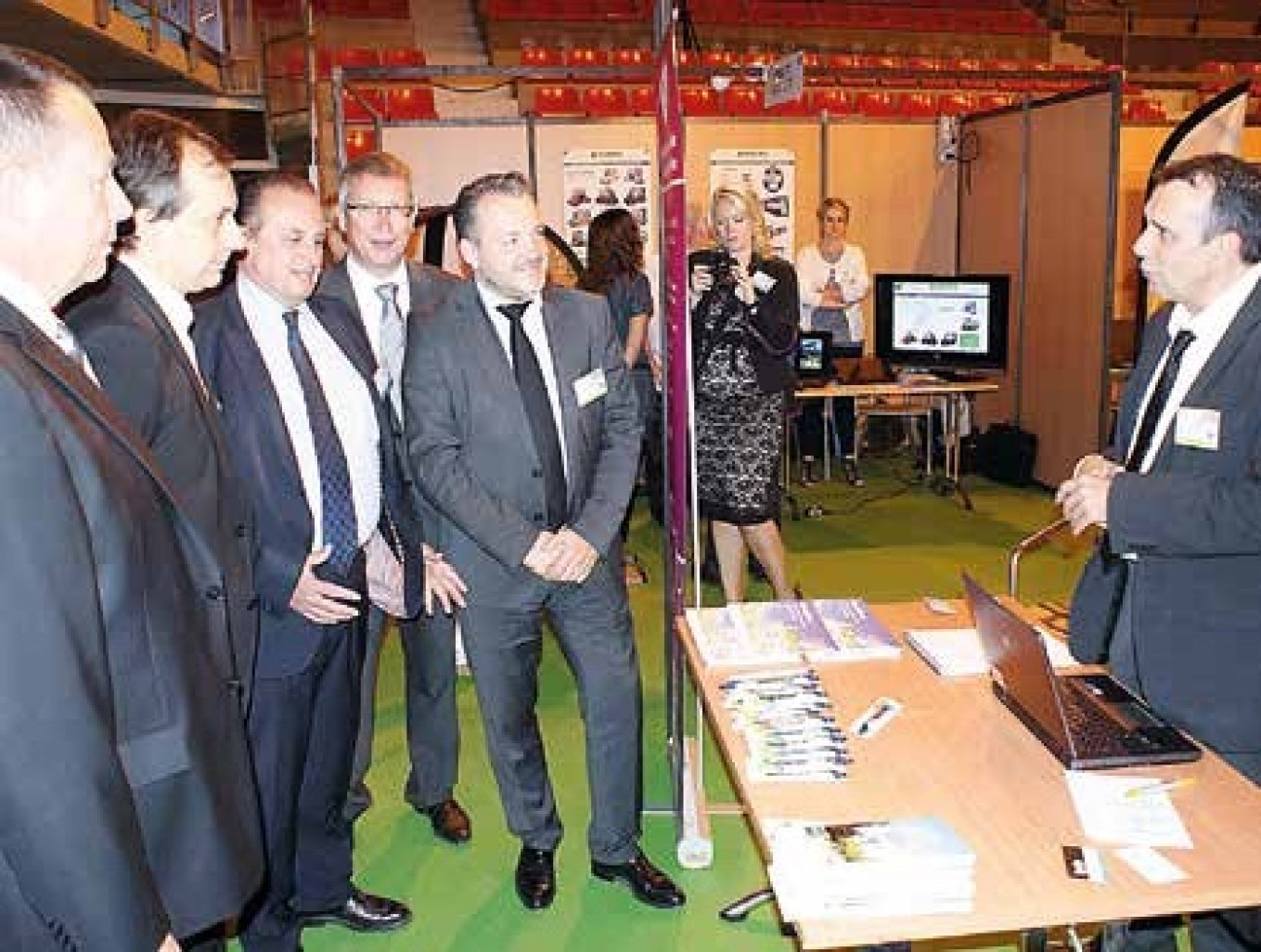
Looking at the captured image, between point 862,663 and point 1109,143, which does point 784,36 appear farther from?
point 862,663

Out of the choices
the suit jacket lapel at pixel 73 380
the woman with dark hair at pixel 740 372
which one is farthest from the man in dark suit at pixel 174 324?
the woman with dark hair at pixel 740 372

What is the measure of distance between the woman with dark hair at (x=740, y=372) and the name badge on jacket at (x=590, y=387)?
1.16 metres

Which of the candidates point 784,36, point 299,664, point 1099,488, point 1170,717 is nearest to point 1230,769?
point 1170,717

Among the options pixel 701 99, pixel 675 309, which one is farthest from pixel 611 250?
pixel 701 99

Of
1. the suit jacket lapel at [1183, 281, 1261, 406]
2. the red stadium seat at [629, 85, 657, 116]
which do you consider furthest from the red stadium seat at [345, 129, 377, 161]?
the suit jacket lapel at [1183, 281, 1261, 406]

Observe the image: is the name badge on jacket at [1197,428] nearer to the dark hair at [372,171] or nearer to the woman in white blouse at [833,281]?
the dark hair at [372,171]

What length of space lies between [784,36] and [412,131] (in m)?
6.84

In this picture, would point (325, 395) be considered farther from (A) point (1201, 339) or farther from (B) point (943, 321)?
(B) point (943, 321)

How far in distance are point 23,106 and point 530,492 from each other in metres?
1.46

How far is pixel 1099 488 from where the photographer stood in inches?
79.4

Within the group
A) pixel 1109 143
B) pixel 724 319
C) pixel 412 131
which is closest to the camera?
pixel 724 319

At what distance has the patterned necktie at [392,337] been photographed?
9.32ft

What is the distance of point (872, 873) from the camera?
143 centimetres

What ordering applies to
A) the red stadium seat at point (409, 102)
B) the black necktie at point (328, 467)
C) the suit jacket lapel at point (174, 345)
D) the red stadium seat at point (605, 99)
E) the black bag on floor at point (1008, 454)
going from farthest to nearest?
the red stadium seat at point (605, 99), the red stadium seat at point (409, 102), the black bag on floor at point (1008, 454), the black necktie at point (328, 467), the suit jacket lapel at point (174, 345)
